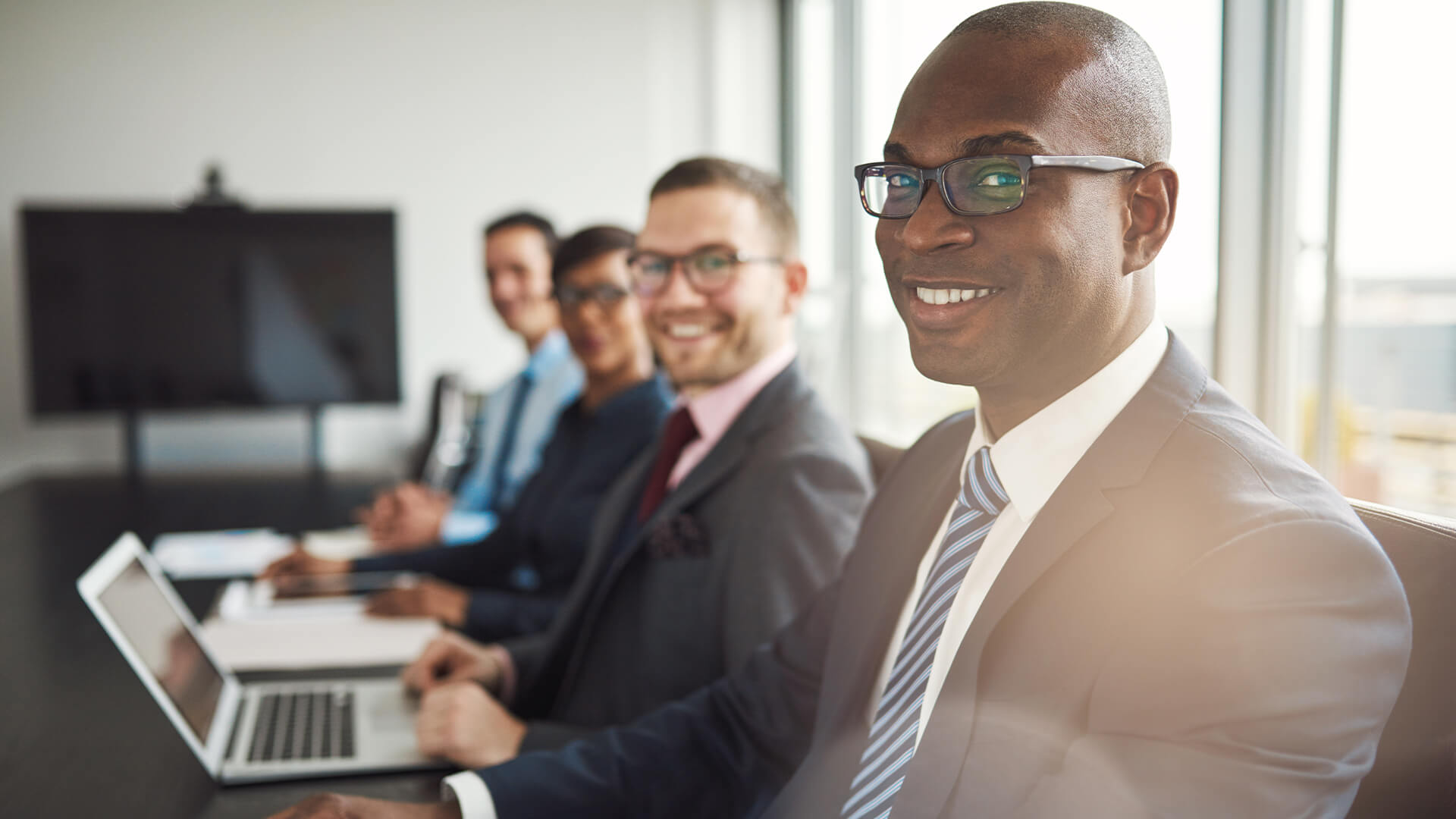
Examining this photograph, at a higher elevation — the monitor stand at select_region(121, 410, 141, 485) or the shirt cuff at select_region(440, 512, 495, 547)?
the monitor stand at select_region(121, 410, 141, 485)

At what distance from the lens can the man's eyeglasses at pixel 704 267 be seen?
1.74 meters

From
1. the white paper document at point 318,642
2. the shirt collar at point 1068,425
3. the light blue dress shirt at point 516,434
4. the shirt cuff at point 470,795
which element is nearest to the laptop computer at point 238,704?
the white paper document at point 318,642

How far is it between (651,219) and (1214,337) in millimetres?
1185

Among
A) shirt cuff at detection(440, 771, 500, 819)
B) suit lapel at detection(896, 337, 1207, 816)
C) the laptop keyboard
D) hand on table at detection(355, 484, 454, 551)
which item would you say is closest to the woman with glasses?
hand on table at detection(355, 484, 454, 551)

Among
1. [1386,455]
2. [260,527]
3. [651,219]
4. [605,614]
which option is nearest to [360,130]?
[260,527]

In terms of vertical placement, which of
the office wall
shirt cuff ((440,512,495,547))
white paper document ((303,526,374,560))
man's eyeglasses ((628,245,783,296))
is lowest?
shirt cuff ((440,512,495,547))

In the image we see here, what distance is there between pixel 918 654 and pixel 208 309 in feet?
13.4

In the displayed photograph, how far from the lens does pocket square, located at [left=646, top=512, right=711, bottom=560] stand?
150 centimetres

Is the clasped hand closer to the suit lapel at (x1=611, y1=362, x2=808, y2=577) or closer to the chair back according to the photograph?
the suit lapel at (x1=611, y1=362, x2=808, y2=577)

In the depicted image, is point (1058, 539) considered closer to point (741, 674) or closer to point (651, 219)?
point (741, 674)

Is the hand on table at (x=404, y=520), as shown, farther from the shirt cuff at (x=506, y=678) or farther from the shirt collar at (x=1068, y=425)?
the shirt collar at (x=1068, y=425)

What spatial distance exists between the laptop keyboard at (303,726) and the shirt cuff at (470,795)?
0.94 ft

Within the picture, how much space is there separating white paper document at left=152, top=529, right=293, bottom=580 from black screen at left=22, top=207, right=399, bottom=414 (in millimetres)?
1624

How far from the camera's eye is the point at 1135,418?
845 millimetres
